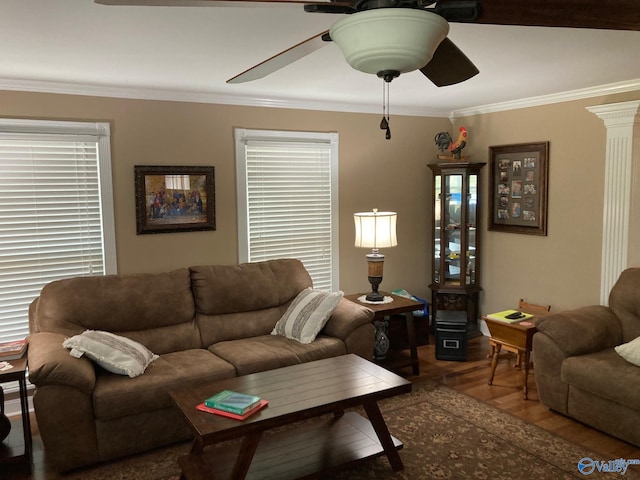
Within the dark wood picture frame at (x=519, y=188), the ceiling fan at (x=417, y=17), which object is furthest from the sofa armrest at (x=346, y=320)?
the ceiling fan at (x=417, y=17)

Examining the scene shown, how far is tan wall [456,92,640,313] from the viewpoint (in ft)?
14.3

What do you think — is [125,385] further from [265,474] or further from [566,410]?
[566,410]

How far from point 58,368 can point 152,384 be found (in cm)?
54

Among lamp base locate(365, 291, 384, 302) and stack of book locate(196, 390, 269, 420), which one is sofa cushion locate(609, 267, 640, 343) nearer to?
lamp base locate(365, 291, 384, 302)

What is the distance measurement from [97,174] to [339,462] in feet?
8.97

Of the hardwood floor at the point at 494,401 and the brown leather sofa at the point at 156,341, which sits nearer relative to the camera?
the brown leather sofa at the point at 156,341

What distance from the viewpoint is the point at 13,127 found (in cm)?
364

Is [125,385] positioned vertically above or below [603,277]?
below

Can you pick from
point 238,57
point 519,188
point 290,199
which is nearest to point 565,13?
point 238,57

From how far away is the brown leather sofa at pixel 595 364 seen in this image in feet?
10.5

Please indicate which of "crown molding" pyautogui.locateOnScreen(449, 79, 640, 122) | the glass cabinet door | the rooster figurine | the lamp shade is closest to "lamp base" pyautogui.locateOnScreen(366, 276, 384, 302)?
the lamp shade

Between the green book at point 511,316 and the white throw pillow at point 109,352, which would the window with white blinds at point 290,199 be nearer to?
the white throw pillow at point 109,352

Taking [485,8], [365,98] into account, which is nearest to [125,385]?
[485,8]

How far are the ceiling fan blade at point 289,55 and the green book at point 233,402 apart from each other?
155 centimetres
